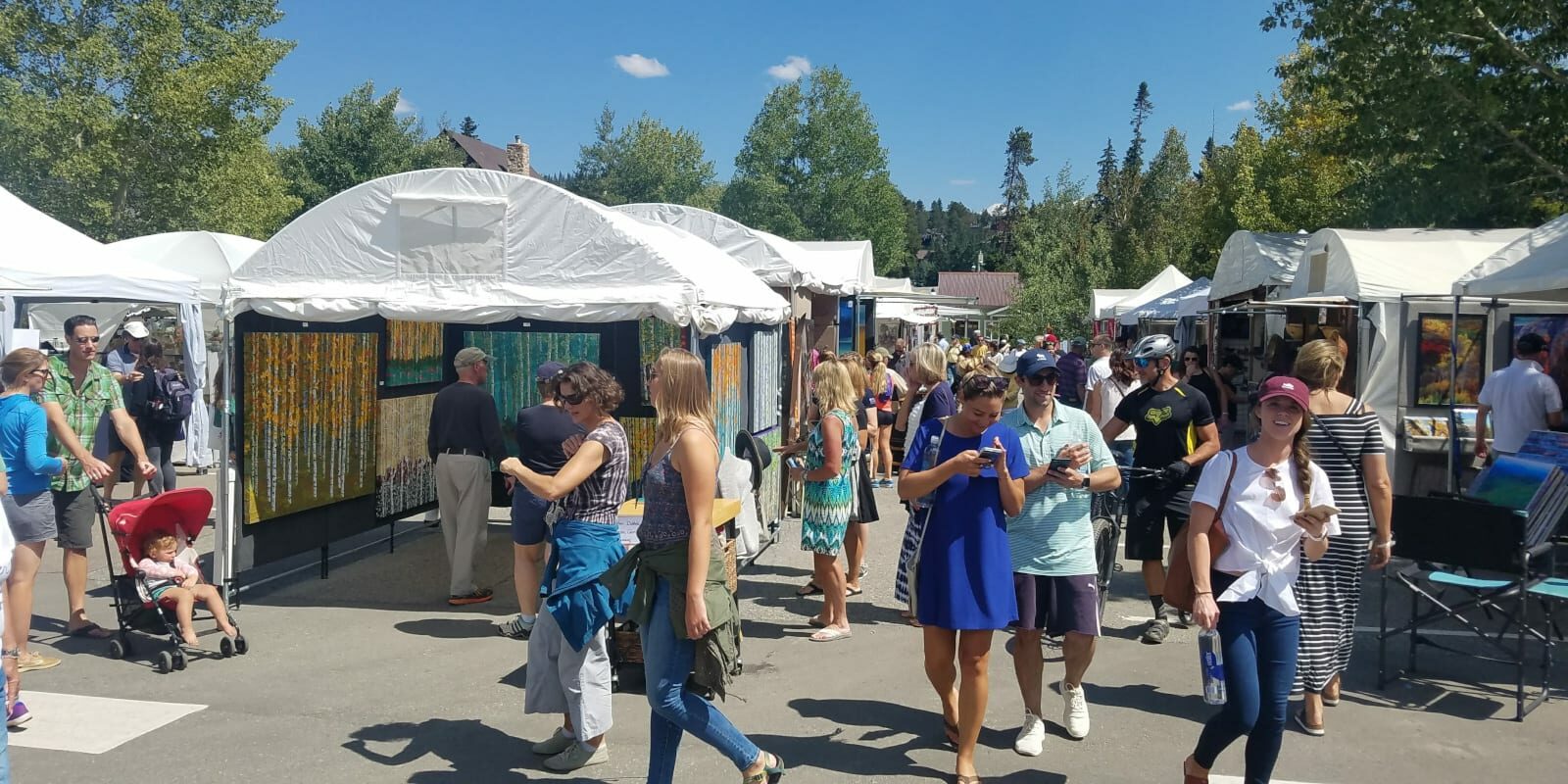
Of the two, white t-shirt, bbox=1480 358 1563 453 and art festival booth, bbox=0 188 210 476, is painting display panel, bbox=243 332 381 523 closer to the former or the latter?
art festival booth, bbox=0 188 210 476

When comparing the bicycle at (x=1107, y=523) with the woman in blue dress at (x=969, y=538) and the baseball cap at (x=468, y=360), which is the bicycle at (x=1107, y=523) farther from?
the baseball cap at (x=468, y=360)

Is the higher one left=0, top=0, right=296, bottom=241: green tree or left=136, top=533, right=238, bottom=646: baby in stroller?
left=0, top=0, right=296, bottom=241: green tree

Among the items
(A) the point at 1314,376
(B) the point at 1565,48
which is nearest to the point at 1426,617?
(A) the point at 1314,376

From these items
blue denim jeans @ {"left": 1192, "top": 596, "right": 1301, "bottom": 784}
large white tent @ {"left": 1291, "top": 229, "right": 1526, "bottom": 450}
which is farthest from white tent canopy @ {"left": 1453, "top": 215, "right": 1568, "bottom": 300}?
blue denim jeans @ {"left": 1192, "top": 596, "right": 1301, "bottom": 784}

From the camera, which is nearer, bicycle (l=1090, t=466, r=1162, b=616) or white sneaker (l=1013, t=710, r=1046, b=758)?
white sneaker (l=1013, t=710, r=1046, b=758)

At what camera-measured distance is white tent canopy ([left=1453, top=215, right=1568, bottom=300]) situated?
6.86m

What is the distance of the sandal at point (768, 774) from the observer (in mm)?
3803

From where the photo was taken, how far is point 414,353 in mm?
9258

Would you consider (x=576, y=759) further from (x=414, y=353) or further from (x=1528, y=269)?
(x=1528, y=269)

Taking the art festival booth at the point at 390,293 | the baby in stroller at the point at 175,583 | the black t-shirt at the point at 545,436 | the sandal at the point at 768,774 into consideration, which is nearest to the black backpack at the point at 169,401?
the art festival booth at the point at 390,293

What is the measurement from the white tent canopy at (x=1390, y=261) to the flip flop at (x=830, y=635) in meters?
6.83

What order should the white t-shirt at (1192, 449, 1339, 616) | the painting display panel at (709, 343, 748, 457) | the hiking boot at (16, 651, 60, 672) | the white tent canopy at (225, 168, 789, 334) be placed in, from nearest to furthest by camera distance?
the white t-shirt at (1192, 449, 1339, 616) < the hiking boot at (16, 651, 60, 672) < the white tent canopy at (225, 168, 789, 334) < the painting display panel at (709, 343, 748, 457)

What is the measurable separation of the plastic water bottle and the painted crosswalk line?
4.63m

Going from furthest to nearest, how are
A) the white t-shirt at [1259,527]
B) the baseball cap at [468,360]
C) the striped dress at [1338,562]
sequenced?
the baseball cap at [468,360]
the striped dress at [1338,562]
the white t-shirt at [1259,527]
